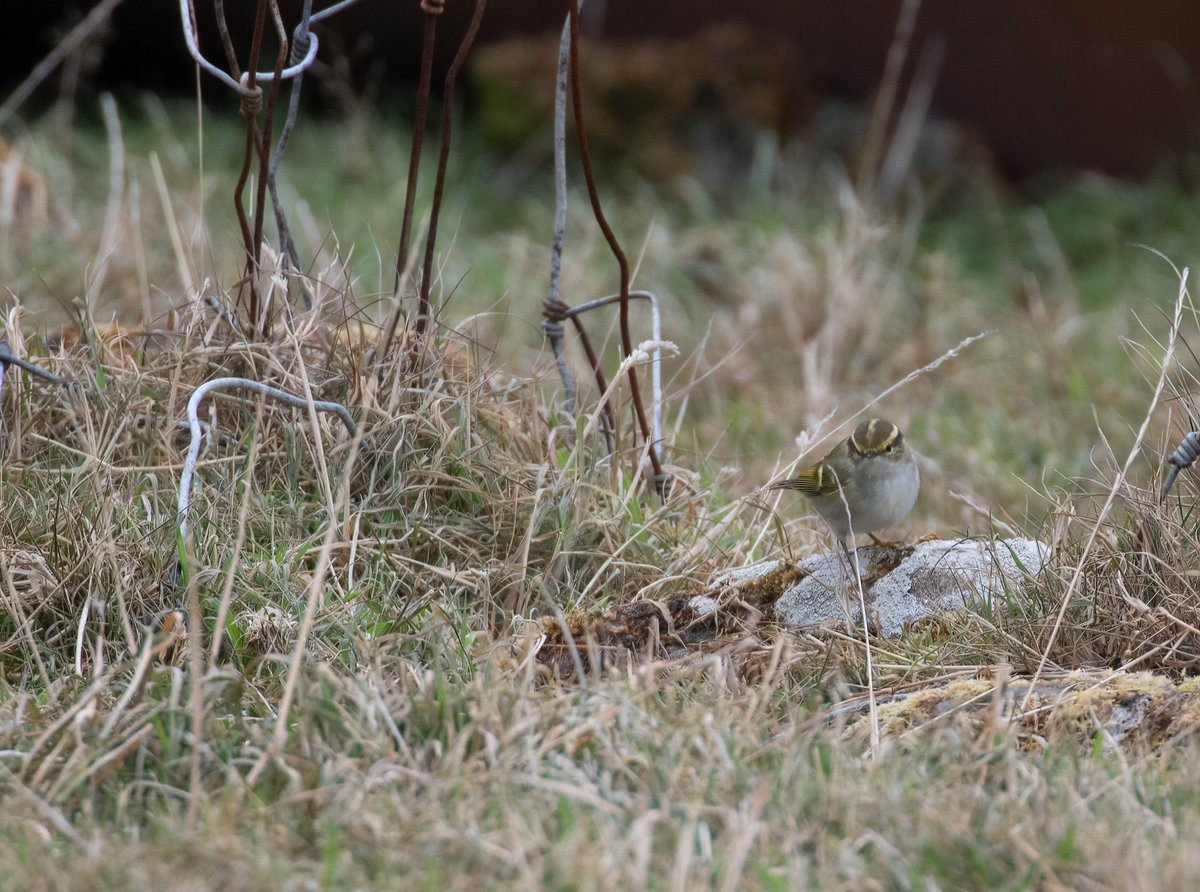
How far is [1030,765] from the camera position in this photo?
8.23 ft

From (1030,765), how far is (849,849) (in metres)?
0.50

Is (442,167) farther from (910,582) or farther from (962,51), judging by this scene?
(962,51)

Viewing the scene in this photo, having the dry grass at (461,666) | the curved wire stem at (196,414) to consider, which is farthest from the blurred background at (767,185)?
the curved wire stem at (196,414)

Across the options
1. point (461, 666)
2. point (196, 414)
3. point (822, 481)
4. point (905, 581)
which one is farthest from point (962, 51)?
point (461, 666)

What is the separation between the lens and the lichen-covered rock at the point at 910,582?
3.39 meters

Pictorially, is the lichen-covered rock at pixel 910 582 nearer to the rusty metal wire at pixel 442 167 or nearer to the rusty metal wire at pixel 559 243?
the rusty metal wire at pixel 559 243

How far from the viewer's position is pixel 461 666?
118 inches

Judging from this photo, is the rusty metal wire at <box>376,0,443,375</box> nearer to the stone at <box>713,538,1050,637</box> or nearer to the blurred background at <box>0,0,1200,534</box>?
the stone at <box>713,538,1050,637</box>

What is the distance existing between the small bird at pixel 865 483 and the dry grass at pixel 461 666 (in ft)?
0.53

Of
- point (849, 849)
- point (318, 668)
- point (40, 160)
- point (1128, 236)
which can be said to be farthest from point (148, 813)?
point (1128, 236)

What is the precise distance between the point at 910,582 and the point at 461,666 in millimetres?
1167

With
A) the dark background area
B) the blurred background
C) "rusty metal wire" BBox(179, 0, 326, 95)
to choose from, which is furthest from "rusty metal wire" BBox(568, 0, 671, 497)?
the dark background area

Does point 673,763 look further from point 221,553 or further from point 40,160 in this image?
point 40,160

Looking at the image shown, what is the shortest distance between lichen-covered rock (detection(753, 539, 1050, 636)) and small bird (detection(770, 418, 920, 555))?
0.39ft
